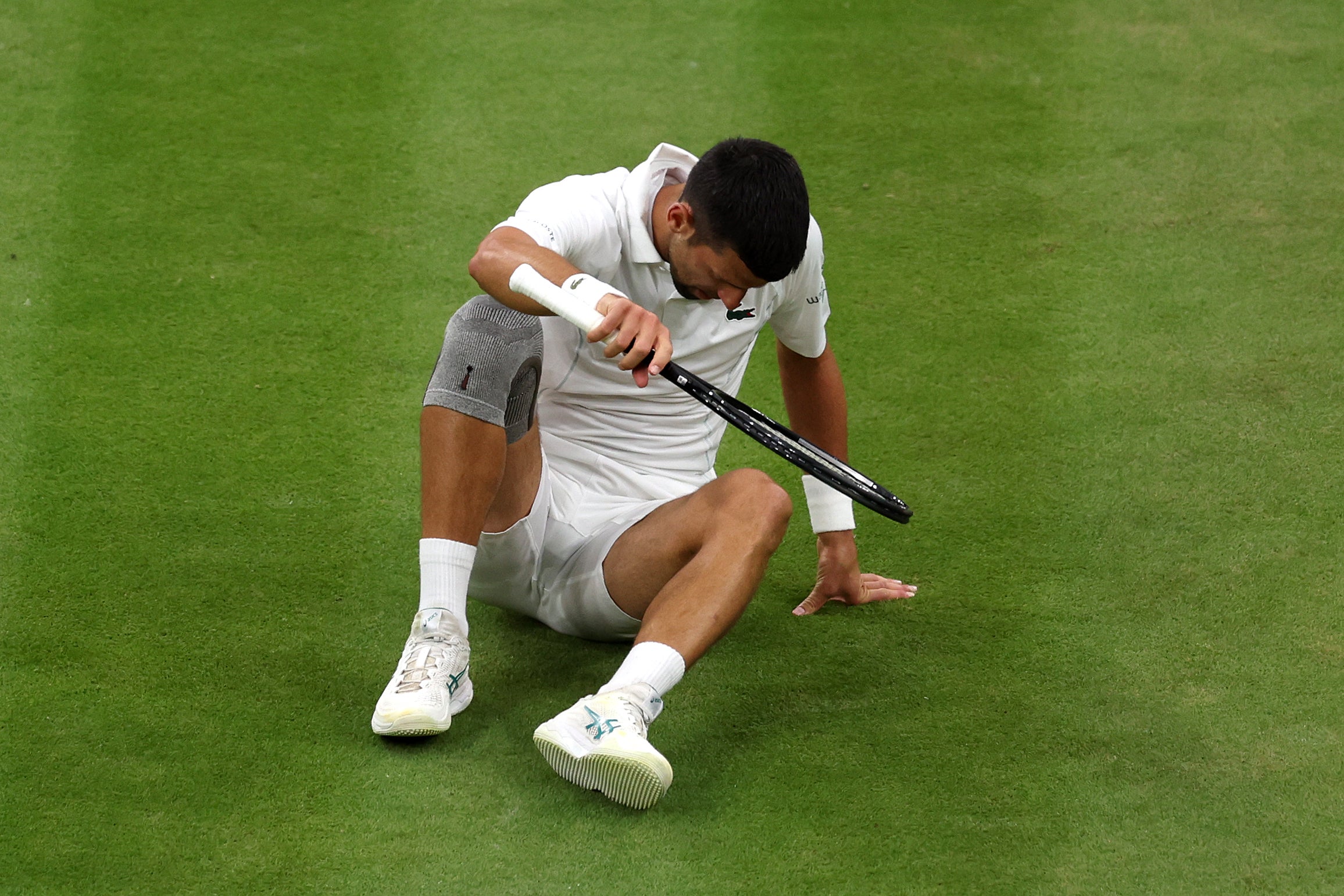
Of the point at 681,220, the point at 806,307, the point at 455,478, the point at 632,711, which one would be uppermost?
the point at 681,220

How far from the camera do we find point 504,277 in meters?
2.74

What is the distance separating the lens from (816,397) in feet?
11.1

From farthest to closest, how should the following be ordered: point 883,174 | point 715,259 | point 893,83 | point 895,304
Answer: point 893,83, point 883,174, point 895,304, point 715,259

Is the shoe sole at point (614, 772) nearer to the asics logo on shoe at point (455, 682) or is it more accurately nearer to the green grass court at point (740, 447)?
the green grass court at point (740, 447)

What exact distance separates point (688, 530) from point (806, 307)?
0.62 metres

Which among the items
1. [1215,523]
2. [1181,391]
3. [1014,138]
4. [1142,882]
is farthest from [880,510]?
[1014,138]

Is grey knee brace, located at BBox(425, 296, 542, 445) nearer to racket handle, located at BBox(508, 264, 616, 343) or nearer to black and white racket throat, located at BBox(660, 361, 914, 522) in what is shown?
racket handle, located at BBox(508, 264, 616, 343)

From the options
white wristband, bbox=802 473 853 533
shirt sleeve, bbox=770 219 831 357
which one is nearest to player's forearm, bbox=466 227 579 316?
shirt sleeve, bbox=770 219 831 357

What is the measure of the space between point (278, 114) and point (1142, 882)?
374cm

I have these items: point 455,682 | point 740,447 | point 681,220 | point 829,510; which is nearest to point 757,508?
point 829,510

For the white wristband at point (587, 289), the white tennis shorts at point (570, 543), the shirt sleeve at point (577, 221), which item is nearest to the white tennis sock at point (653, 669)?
the white tennis shorts at point (570, 543)

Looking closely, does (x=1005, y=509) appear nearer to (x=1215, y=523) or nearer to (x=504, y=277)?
Answer: (x=1215, y=523)

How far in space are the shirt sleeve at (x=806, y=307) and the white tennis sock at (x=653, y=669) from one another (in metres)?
0.87

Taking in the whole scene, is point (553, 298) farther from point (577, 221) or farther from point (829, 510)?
point (829, 510)
